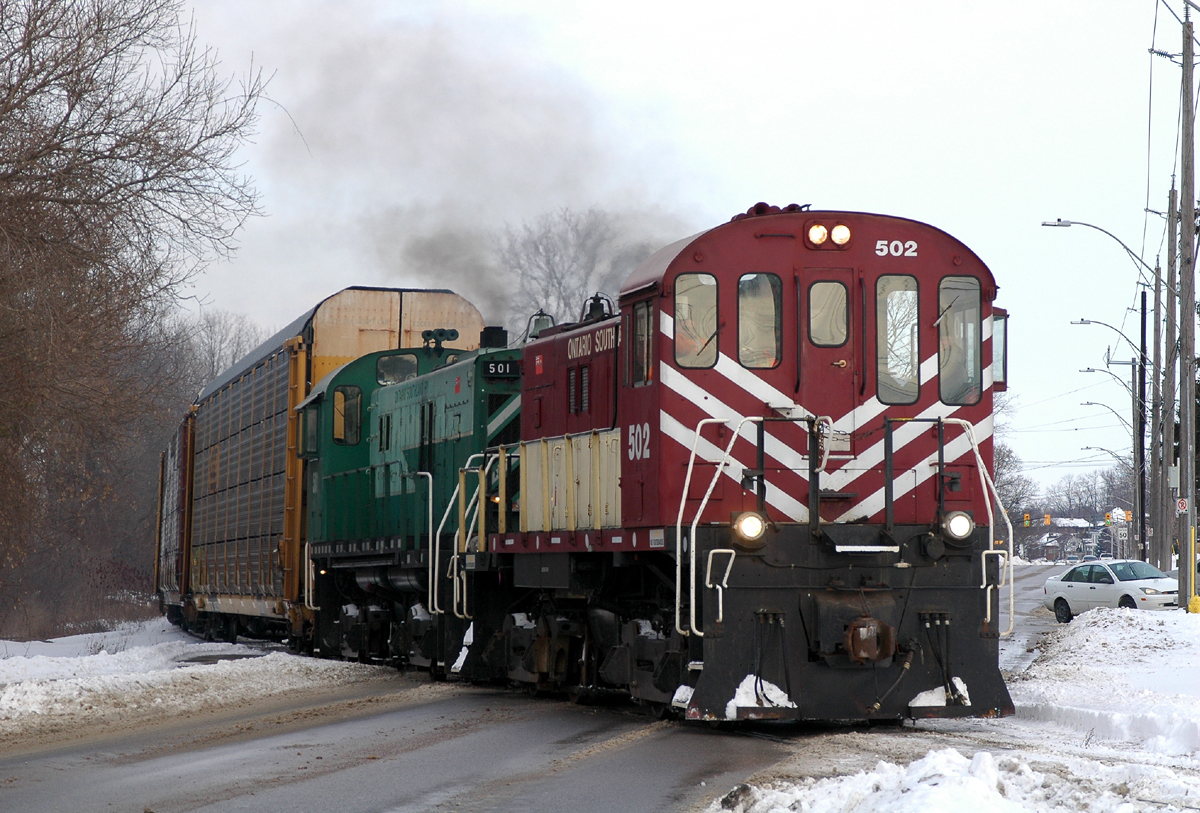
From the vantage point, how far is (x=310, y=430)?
712 inches

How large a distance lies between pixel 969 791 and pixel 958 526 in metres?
3.61

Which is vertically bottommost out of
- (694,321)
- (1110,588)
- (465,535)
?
(1110,588)

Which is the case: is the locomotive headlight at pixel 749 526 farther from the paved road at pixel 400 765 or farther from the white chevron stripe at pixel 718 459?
the paved road at pixel 400 765

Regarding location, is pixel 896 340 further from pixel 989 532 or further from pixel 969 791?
pixel 969 791

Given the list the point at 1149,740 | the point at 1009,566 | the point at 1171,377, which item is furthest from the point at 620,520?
the point at 1171,377

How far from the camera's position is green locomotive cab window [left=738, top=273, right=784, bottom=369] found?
385 inches

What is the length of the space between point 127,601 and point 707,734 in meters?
43.5

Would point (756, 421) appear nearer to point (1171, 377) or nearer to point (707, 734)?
point (707, 734)

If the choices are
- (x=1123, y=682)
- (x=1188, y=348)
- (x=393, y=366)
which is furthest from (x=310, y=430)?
(x=1188, y=348)

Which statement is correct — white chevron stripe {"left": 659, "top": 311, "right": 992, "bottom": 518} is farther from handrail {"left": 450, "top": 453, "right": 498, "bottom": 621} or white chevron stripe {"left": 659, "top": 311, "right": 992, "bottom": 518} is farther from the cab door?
handrail {"left": 450, "top": 453, "right": 498, "bottom": 621}

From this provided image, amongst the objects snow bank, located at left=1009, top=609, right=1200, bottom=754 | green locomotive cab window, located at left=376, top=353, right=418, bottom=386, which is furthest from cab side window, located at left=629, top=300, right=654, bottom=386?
green locomotive cab window, located at left=376, top=353, right=418, bottom=386

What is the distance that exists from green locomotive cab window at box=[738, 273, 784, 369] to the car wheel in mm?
22897

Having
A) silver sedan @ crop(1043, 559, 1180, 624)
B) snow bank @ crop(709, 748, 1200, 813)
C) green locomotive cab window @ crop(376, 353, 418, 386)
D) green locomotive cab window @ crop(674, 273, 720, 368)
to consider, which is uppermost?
green locomotive cab window @ crop(376, 353, 418, 386)

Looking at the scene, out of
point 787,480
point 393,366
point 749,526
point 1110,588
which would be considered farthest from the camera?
point 1110,588
